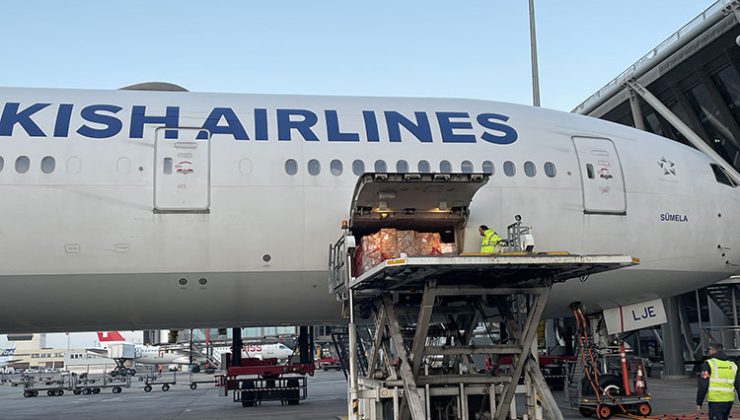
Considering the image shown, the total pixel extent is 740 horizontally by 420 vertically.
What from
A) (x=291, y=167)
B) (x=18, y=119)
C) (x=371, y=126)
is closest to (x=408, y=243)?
(x=291, y=167)

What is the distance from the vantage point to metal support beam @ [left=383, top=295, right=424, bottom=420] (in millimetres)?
9859

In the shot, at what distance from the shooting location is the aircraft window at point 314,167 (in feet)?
40.6

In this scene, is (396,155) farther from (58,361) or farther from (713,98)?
(58,361)

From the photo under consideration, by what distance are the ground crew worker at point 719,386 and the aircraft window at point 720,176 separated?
5.12 m

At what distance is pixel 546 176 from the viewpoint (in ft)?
42.8

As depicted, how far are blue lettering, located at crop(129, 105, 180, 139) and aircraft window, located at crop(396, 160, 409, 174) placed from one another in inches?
159

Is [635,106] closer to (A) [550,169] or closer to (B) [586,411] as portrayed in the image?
(A) [550,169]

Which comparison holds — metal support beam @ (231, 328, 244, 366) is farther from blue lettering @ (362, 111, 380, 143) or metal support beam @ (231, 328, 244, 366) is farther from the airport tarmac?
blue lettering @ (362, 111, 380, 143)

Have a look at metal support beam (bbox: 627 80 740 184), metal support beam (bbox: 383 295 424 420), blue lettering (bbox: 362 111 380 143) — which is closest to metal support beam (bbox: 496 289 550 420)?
metal support beam (bbox: 383 295 424 420)

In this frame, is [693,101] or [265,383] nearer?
[265,383]

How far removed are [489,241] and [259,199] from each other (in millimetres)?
4043

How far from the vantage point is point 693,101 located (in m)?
27.4

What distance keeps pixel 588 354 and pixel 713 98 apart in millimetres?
16435

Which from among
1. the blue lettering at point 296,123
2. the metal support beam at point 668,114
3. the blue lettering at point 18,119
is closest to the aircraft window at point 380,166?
the blue lettering at point 296,123
